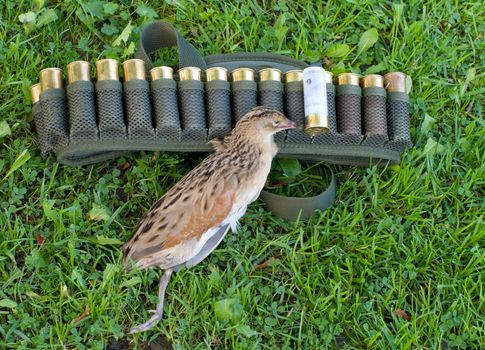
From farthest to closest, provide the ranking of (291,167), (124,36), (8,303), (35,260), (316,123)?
(124,36)
(291,167)
(316,123)
(35,260)
(8,303)

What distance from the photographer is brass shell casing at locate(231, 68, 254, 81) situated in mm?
5188

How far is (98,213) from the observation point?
4926mm

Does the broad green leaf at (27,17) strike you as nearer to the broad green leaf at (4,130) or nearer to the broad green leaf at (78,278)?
the broad green leaf at (4,130)

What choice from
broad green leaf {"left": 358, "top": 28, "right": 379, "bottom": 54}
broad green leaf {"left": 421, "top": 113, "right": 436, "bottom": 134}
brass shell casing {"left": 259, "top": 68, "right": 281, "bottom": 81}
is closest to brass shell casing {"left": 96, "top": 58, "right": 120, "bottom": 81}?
brass shell casing {"left": 259, "top": 68, "right": 281, "bottom": 81}

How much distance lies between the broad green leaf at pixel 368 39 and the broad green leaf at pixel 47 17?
263cm

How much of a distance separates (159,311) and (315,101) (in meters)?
1.98

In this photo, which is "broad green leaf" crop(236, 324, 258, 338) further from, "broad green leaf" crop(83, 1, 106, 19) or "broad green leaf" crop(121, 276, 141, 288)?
"broad green leaf" crop(83, 1, 106, 19)

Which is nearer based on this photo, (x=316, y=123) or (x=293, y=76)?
(x=316, y=123)

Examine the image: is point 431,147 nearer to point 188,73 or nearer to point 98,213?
point 188,73

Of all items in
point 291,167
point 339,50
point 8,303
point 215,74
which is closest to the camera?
point 8,303

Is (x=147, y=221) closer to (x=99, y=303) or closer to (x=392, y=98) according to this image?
(x=99, y=303)

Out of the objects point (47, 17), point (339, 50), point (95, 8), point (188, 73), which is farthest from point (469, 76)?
point (47, 17)

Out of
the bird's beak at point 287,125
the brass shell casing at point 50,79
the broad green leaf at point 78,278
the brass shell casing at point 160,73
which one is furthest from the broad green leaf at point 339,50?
the broad green leaf at point 78,278

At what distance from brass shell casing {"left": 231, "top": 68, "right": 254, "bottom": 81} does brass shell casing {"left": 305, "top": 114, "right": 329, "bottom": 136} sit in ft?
1.84
